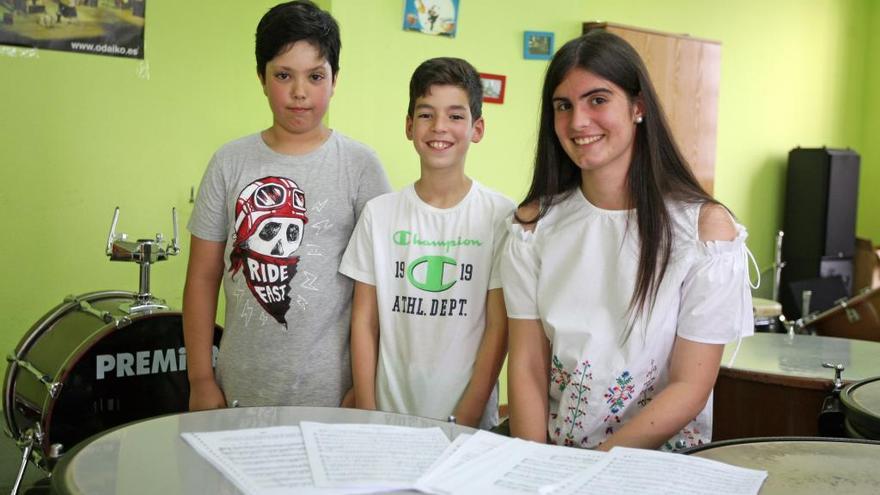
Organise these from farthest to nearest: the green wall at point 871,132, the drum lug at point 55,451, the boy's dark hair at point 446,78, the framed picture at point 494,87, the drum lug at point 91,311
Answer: the green wall at point 871,132, the framed picture at point 494,87, the drum lug at point 91,311, the drum lug at point 55,451, the boy's dark hair at point 446,78

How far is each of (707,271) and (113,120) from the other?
114 inches

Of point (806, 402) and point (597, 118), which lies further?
point (806, 402)

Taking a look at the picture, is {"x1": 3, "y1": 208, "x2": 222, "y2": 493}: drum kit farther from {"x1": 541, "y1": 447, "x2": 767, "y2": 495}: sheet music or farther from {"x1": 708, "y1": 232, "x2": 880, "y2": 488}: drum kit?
{"x1": 541, "y1": 447, "x2": 767, "y2": 495}: sheet music

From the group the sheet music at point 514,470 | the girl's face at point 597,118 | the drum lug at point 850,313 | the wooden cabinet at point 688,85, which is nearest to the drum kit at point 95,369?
the girl's face at point 597,118

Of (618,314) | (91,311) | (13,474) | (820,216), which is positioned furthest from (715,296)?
(820,216)

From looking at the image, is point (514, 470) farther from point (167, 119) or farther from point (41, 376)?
point (167, 119)

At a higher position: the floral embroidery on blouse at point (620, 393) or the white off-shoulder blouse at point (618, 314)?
the white off-shoulder blouse at point (618, 314)

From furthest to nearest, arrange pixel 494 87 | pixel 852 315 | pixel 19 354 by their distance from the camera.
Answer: pixel 494 87, pixel 852 315, pixel 19 354

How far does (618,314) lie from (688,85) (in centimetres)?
388

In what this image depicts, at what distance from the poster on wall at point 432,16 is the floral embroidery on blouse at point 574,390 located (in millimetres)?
2495

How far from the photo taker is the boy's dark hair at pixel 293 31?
198 centimetres

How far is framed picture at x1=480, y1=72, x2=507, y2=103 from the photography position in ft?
13.9

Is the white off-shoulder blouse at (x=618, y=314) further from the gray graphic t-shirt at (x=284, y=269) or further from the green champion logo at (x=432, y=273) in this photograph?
the gray graphic t-shirt at (x=284, y=269)

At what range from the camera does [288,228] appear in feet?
6.55
